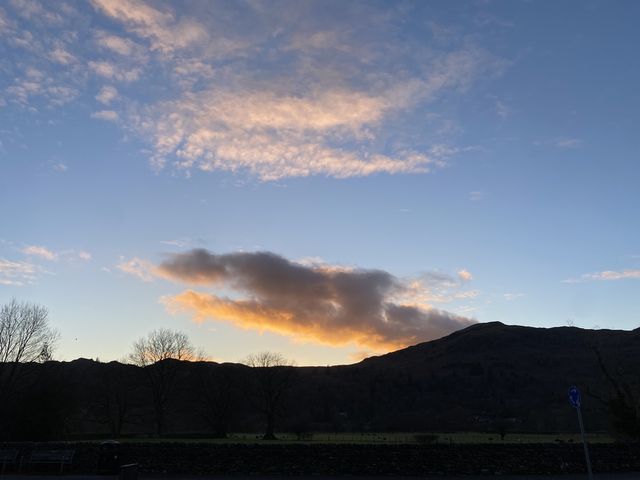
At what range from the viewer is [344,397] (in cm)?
16325

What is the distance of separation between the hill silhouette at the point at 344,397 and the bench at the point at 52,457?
17935 millimetres

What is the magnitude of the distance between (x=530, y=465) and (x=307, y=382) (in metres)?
156

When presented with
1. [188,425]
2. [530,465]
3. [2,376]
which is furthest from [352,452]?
[188,425]

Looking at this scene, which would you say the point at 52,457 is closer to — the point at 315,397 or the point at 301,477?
the point at 301,477

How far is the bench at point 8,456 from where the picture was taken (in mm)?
27308

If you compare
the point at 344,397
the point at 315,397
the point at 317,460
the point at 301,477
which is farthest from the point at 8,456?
the point at 344,397

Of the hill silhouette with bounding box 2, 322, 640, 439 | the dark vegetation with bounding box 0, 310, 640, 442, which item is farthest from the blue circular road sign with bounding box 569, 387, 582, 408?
the dark vegetation with bounding box 0, 310, 640, 442

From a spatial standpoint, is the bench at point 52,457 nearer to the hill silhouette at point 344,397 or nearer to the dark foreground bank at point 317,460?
the dark foreground bank at point 317,460

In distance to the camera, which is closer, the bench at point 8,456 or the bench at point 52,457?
the bench at point 52,457

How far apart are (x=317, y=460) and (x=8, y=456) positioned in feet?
52.2

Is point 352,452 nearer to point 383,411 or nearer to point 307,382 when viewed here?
point 383,411

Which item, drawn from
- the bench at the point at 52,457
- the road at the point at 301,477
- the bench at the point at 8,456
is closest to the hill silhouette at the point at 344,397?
the road at the point at 301,477

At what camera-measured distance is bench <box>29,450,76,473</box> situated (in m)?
26.9

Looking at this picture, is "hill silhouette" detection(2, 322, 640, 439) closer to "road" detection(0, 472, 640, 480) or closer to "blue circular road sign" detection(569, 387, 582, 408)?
"road" detection(0, 472, 640, 480)
